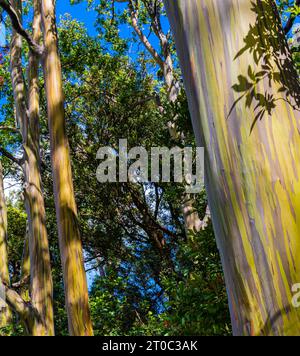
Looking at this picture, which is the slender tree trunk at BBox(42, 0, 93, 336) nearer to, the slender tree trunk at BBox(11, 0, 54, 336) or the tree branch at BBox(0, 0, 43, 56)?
the tree branch at BBox(0, 0, 43, 56)

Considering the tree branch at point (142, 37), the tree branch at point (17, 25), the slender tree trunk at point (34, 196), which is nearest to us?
the tree branch at point (17, 25)

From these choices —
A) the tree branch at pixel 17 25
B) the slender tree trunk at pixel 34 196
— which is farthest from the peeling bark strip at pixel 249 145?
the slender tree trunk at pixel 34 196

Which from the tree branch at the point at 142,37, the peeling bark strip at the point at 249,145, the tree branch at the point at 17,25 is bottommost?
the peeling bark strip at the point at 249,145

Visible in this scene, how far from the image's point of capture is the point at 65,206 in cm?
557

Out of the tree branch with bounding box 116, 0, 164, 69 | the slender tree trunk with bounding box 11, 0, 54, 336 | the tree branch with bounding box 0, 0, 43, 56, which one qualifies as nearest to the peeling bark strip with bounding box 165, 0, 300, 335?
the tree branch with bounding box 0, 0, 43, 56

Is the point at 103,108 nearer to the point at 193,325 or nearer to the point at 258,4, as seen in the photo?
the point at 193,325

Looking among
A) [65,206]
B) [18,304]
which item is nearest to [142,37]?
[65,206]

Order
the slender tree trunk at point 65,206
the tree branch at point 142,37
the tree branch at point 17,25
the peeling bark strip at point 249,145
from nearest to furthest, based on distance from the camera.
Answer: the peeling bark strip at point 249,145 < the slender tree trunk at point 65,206 < the tree branch at point 17,25 < the tree branch at point 142,37

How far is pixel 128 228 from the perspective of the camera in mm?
13227

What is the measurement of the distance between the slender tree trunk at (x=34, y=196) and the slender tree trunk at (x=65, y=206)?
163 centimetres

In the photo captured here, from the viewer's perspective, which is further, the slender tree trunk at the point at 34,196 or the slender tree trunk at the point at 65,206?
the slender tree trunk at the point at 34,196

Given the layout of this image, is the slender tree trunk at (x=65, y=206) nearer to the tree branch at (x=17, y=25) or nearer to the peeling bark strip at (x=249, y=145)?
→ the tree branch at (x=17, y=25)

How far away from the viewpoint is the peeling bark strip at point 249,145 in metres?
1.19
